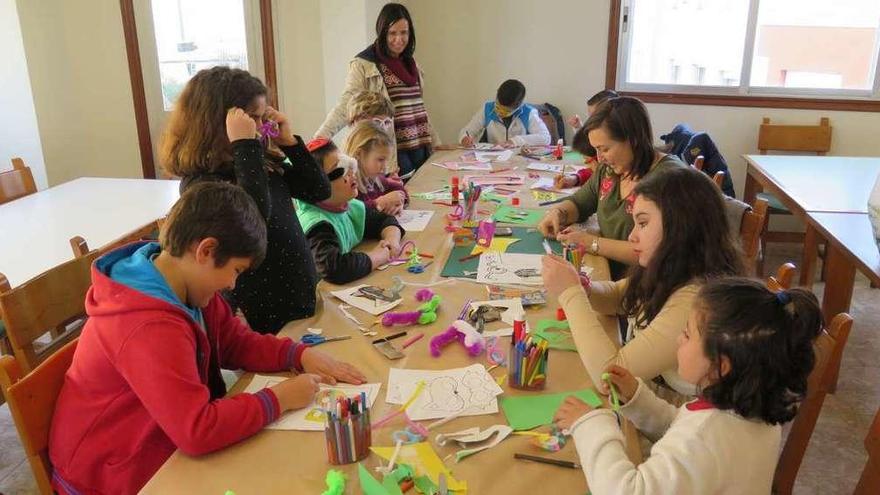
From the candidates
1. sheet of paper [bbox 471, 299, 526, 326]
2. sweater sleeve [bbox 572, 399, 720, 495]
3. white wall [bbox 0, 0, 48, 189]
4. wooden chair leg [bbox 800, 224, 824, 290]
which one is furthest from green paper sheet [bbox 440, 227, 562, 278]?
white wall [bbox 0, 0, 48, 189]

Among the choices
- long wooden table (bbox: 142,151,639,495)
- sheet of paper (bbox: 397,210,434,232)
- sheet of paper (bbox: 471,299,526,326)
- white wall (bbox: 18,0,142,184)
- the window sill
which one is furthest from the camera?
the window sill

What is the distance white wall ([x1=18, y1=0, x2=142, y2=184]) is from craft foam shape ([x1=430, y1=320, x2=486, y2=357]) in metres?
3.58

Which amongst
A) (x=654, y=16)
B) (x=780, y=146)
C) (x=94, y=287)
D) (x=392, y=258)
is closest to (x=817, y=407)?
(x=392, y=258)

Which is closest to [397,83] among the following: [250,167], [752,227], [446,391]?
[752,227]

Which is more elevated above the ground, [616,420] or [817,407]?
[616,420]

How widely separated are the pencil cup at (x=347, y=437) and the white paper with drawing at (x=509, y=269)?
2.92ft

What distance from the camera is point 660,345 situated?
4.64 feet

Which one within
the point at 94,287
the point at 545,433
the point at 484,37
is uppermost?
the point at 484,37

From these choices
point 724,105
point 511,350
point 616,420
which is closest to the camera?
point 616,420

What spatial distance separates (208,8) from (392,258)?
3082mm

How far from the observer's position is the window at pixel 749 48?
15.1 feet

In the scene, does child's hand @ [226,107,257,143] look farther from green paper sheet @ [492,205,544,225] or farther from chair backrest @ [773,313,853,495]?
chair backrest @ [773,313,853,495]

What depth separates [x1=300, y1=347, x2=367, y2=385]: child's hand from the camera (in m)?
1.43

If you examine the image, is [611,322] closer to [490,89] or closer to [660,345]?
[660,345]
